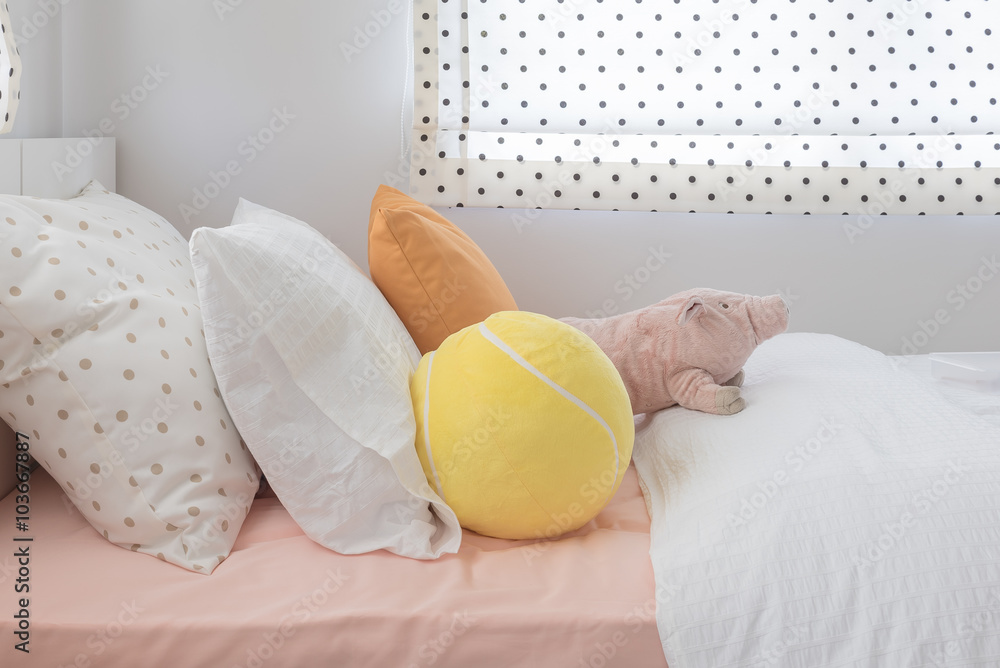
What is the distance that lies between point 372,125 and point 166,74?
1.59 feet

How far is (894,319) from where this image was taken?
1.95 metres

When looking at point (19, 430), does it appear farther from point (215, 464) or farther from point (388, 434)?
point (388, 434)

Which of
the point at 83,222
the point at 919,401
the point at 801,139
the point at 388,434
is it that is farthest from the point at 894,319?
the point at 83,222

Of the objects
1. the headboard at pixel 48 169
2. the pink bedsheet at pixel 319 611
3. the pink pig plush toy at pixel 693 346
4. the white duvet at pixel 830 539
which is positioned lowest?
the pink bedsheet at pixel 319 611

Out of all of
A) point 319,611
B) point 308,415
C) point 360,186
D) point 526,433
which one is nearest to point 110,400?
point 308,415

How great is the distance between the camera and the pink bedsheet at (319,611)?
76 cm

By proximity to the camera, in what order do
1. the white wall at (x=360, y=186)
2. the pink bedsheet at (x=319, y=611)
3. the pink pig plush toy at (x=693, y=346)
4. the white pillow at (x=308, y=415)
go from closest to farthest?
the pink bedsheet at (x=319, y=611) < the white pillow at (x=308, y=415) < the pink pig plush toy at (x=693, y=346) < the white wall at (x=360, y=186)

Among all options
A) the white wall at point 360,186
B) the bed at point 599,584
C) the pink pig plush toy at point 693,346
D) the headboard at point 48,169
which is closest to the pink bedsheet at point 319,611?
the bed at point 599,584

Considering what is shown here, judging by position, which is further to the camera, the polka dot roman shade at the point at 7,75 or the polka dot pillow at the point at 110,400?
the polka dot roman shade at the point at 7,75

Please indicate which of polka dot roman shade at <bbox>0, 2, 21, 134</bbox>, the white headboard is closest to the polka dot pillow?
polka dot roman shade at <bbox>0, 2, 21, 134</bbox>

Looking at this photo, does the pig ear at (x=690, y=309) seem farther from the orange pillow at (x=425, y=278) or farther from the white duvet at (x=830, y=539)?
the orange pillow at (x=425, y=278)

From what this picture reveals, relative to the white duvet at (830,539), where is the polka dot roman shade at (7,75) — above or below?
above

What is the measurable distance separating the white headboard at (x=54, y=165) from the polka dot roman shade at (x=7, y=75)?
15 cm

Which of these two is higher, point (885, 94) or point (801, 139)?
point (885, 94)
